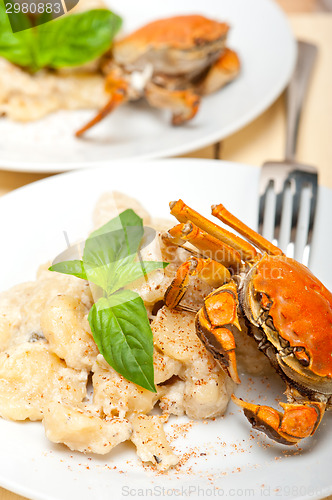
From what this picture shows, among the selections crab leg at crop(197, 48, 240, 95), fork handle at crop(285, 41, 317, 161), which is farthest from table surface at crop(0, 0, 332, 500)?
crab leg at crop(197, 48, 240, 95)

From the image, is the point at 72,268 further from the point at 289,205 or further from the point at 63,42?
the point at 63,42

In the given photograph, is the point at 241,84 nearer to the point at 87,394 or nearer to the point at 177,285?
the point at 177,285

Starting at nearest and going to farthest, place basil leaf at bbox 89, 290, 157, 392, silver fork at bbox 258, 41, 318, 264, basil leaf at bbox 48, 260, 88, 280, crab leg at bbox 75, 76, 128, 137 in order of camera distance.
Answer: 1. basil leaf at bbox 89, 290, 157, 392
2. basil leaf at bbox 48, 260, 88, 280
3. silver fork at bbox 258, 41, 318, 264
4. crab leg at bbox 75, 76, 128, 137

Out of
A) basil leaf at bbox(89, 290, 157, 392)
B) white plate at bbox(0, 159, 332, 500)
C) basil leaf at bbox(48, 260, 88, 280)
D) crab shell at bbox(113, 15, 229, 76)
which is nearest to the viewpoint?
white plate at bbox(0, 159, 332, 500)

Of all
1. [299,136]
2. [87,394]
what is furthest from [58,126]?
[87,394]

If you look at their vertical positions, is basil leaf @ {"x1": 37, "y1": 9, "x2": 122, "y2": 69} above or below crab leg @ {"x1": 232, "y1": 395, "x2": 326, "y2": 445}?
above

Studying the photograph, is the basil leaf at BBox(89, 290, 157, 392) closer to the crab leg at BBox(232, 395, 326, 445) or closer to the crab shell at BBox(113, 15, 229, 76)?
the crab leg at BBox(232, 395, 326, 445)

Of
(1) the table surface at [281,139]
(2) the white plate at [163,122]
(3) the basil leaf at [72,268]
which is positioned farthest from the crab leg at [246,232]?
(1) the table surface at [281,139]

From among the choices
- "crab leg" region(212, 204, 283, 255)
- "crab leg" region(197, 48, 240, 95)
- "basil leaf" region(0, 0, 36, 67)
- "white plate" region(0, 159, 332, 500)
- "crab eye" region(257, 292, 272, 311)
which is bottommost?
"white plate" region(0, 159, 332, 500)
